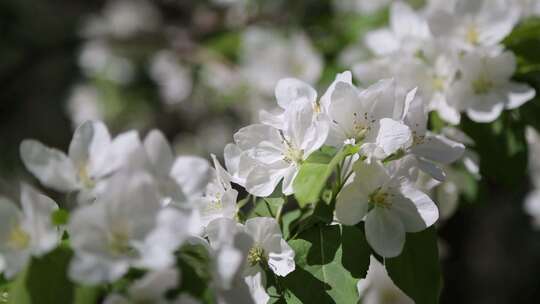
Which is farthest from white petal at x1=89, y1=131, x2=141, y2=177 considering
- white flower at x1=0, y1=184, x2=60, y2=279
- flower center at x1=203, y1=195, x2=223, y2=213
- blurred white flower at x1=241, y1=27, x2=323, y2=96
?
blurred white flower at x1=241, y1=27, x2=323, y2=96

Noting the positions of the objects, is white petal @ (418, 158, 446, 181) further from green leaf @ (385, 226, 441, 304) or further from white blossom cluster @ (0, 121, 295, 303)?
white blossom cluster @ (0, 121, 295, 303)

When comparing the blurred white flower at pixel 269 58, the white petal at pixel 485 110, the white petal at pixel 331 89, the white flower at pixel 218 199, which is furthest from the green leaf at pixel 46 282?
the blurred white flower at pixel 269 58

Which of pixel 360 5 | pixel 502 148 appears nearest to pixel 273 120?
pixel 502 148

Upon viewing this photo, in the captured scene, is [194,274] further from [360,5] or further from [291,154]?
[360,5]

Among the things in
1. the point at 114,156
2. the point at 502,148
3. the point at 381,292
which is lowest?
the point at 381,292

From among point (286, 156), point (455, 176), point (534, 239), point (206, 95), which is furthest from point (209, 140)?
point (286, 156)

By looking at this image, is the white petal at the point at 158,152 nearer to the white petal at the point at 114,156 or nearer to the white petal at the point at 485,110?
the white petal at the point at 114,156
